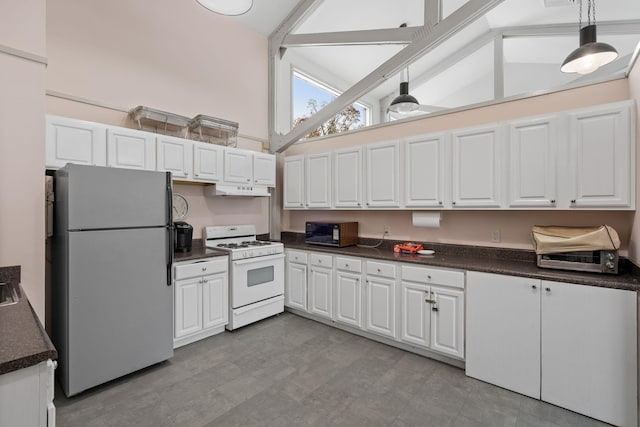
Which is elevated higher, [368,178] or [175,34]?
[175,34]

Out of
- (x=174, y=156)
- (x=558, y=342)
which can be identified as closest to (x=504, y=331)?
(x=558, y=342)

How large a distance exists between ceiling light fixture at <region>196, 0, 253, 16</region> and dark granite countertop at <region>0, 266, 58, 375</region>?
2.37 metres

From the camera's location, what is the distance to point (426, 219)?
3.23 meters

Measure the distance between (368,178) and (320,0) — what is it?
263cm

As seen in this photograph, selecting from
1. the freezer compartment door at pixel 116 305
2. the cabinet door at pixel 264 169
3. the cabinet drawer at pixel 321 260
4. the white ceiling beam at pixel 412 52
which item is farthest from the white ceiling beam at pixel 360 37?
the freezer compartment door at pixel 116 305

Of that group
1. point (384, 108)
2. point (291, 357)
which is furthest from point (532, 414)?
point (384, 108)

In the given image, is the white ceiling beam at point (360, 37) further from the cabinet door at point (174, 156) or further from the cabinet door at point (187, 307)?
the cabinet door at point (187, 307)

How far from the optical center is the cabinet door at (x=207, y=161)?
11.3 feet

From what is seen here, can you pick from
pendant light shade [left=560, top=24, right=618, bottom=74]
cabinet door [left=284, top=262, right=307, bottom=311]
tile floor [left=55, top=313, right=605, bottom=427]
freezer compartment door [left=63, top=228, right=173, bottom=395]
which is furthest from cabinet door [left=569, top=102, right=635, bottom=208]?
freezer compartment door [left=63, top=228, right=173, bottom=395]

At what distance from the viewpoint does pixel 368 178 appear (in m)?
3.55

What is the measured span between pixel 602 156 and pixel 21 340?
3.55m

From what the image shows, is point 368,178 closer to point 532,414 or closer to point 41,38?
point 532,414

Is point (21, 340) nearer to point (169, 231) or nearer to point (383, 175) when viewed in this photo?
point (169, 231)

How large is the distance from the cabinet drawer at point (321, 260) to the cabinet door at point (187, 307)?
4.35 feet
